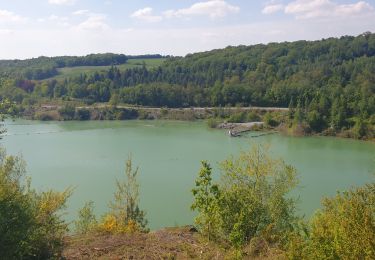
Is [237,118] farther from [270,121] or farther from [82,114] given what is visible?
[82,114]

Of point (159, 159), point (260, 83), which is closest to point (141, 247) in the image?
point (159, 159)

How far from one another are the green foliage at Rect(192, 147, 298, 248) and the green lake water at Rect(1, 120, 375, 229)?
135 inches

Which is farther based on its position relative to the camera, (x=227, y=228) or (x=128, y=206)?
(x=128, y=206)

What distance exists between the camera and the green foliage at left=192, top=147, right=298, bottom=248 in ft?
33.7

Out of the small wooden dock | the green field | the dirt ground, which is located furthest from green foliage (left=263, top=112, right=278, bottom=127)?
the green field

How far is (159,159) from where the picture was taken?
40594 mm

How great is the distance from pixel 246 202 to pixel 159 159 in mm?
29808

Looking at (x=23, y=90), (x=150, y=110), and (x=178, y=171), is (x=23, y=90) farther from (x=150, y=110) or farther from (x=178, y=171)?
(x=178, y=171)

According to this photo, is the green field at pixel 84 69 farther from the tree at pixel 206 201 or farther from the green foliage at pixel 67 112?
the tree at pixel 206 201

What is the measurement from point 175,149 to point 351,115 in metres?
23.8

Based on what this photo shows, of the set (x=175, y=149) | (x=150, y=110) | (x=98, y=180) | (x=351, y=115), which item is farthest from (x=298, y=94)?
(x=98, y=180)

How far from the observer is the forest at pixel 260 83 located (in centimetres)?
5716

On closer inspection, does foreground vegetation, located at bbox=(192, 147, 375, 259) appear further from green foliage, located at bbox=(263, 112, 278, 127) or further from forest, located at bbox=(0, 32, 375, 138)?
green foliage, located at bbox=(263, 112, 278, 127)

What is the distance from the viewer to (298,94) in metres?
70.9
